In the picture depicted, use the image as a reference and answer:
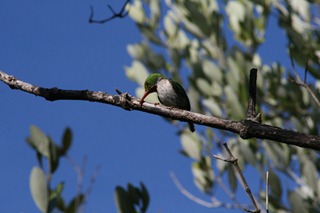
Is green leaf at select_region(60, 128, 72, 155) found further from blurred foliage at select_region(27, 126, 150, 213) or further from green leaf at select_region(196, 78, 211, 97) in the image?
green leaf at select_region(196, 78, 211, 97)

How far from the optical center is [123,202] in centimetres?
329

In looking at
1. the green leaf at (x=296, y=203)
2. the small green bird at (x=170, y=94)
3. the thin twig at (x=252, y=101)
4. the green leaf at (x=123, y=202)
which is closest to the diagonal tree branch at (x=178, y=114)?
the thin twig at (x=252, y=101)

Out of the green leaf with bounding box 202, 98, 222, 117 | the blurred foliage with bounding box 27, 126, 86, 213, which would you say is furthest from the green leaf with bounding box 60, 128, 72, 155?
the green leaf with bounding box 202, 98, 222, 117

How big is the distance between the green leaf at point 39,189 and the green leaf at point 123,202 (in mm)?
398

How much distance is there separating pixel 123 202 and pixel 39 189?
479 mm

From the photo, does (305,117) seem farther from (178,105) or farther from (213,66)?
(178,105)

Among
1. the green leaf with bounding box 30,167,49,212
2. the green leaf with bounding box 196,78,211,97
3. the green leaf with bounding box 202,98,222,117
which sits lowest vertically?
the green leaf with bounding box 30,167,49,212

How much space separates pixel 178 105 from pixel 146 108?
2.18m

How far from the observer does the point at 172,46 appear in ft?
22.0

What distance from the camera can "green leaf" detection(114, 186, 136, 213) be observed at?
10.8 feet

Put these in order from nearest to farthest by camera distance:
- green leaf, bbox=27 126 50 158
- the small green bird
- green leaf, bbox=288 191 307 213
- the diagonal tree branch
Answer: the diagonal tree branch < green leaf, bbox=27 126 50 158 < green leaf, bbox=288 191 307 213 < the small green bird

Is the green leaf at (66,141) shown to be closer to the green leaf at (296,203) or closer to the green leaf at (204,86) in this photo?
the green leaf at (296,203)

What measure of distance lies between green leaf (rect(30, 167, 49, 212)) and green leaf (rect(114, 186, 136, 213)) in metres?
0.40

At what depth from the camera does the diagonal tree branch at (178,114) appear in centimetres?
227
